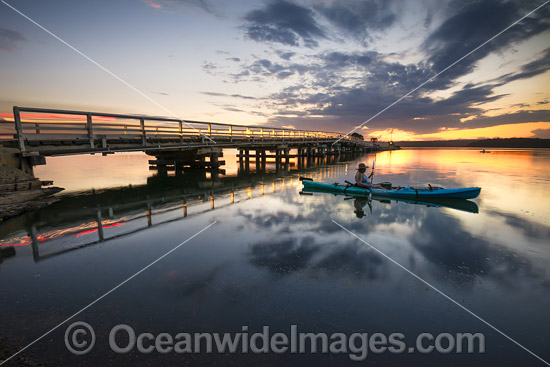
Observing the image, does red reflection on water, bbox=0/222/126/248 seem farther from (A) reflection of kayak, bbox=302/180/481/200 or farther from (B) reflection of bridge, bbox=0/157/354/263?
(A) reflection of kayak, bbox=302/180/481/200

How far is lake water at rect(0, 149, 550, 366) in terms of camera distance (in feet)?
10.9

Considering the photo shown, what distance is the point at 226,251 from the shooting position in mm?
6477

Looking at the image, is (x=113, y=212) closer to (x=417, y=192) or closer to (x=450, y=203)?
(x=417, y=192)

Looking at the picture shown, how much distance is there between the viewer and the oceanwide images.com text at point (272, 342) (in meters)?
3.25

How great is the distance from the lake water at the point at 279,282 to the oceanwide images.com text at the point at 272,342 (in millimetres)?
40

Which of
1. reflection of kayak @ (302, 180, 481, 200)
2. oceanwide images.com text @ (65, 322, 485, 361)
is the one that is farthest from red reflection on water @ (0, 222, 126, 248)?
reflection of kayak @ (302, 180, 481, 200)

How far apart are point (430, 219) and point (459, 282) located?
16.7 ft

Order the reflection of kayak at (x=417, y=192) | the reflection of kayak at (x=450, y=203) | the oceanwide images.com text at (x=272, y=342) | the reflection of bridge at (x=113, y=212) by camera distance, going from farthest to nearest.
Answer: the reflection of kayak at (x=417, y=192) → the reflection of kayak at (x=450, y=203) → the reflection of bridge at (x=113, y=212) → the oceanwide images.com text at (x=272, y=342)

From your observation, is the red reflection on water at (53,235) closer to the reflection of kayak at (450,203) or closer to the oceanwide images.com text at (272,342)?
the oceanwide images.com text at (272,342)

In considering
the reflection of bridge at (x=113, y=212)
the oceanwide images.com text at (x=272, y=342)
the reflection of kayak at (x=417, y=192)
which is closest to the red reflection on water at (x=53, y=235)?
the reflection of bridge at (x=113, y=212)

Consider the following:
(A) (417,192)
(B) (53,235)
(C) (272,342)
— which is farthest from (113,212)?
(A) (417,192)

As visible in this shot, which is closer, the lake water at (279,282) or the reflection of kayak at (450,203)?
the lake water at (279,282)

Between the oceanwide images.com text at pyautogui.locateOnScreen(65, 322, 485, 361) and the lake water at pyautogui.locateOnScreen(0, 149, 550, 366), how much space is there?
4 centimetres

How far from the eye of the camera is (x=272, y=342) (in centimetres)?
340
